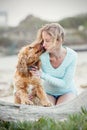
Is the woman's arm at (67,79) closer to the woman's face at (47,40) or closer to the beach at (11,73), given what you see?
the woman's face at (47,40)

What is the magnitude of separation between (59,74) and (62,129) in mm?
1424

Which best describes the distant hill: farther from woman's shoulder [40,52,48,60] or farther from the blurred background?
woman's shoulder [40,52,48,60]

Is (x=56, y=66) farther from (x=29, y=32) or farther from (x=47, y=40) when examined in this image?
(x=29, y=32)

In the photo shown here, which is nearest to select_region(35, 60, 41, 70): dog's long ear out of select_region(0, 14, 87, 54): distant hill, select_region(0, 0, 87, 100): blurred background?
select_region(0, 0, 87, 100): blurred background

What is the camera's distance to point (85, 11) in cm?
1163

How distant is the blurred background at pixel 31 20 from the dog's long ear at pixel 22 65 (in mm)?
5630

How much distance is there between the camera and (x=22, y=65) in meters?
4.46

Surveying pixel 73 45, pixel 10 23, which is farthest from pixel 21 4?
pixel 73 45

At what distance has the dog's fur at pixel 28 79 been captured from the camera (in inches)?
176

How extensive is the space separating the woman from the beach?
5.14 ft

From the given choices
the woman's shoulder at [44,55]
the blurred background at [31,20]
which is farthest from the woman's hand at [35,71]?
the blurred background at [31,20]

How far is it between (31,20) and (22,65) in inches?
281

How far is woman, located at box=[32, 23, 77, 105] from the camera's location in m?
4.58

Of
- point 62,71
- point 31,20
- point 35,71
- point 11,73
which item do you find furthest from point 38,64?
point 31,20
